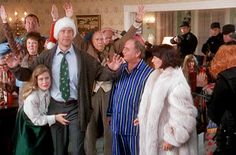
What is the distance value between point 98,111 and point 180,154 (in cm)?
149

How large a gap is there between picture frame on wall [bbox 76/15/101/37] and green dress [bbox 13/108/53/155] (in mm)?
5490

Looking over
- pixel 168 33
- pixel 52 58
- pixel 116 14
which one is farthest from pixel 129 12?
pixel 52 58

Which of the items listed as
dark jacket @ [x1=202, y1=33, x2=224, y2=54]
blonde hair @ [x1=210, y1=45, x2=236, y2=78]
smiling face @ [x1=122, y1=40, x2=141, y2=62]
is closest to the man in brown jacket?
smiling face @ [x1=122, y1=40, x2=141, y2=62]

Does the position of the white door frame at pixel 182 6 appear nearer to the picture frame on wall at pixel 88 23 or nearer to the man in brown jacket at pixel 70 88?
the picture frame on wall at pixel 88 23

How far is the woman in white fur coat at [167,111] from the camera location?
9.80ft

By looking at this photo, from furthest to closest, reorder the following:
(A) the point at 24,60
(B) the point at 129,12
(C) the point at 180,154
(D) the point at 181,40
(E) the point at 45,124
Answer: (B) the point at 129,12 → (D) the point at 181,40 → (A) the point at 24,60 → (E) the point at 45,124 → (C) the point at 180,154

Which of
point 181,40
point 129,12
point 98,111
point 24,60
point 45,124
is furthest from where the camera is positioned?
point 129,12

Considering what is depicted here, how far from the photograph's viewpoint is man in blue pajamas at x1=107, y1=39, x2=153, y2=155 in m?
3.49

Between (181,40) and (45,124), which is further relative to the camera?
(181,40)

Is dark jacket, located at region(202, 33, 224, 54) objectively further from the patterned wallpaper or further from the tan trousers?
the tan trousers

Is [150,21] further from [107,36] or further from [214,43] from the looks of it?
[107,36]

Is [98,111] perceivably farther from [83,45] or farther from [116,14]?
A: [116,14]

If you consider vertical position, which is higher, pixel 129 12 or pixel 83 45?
pixel 129 12

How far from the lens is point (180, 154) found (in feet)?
10.1
